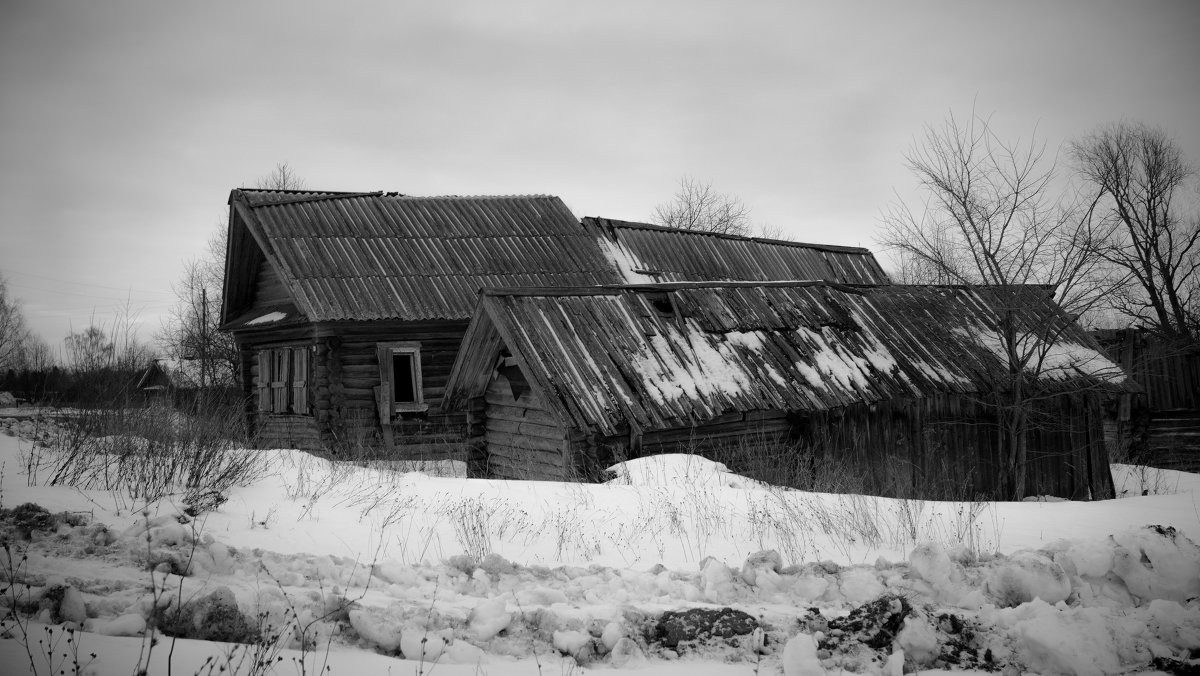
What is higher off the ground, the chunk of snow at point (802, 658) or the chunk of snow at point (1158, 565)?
the chunk of snow at point (1158, 565)

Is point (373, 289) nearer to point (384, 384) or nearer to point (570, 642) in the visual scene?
point (384, 384)

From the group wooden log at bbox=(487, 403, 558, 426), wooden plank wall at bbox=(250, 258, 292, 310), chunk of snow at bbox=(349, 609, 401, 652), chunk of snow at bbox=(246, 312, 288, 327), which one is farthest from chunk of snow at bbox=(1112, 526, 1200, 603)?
wooden plank wall at bbox=(250, 258, 292, 310)

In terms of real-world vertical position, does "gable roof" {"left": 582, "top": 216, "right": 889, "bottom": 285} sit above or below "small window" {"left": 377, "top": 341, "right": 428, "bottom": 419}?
above

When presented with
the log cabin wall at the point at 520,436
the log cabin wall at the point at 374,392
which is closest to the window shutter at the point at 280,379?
the log cabin wall at the point at 374,392

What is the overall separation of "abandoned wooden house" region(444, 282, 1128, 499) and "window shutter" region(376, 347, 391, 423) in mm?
3957

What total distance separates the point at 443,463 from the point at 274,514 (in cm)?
890

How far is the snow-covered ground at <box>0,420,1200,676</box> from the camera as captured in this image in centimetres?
339

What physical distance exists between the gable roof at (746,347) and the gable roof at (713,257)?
6.54 m

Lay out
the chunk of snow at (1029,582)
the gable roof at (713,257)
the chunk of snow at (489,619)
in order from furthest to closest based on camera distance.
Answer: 1. the gable roof at (713,257)
2. the chunk of snow at (1029,582)
3. the chunk of snow at (489,619)

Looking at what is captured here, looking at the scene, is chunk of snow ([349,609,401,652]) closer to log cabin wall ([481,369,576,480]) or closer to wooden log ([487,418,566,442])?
log cabin wall ([481,369,576,480])

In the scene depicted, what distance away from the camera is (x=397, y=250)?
55.5ft

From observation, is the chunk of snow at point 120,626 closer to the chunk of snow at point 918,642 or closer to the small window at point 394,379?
the chunk of snow at point 918,642

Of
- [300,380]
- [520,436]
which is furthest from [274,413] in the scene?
[520,436]

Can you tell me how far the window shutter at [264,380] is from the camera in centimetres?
1719
